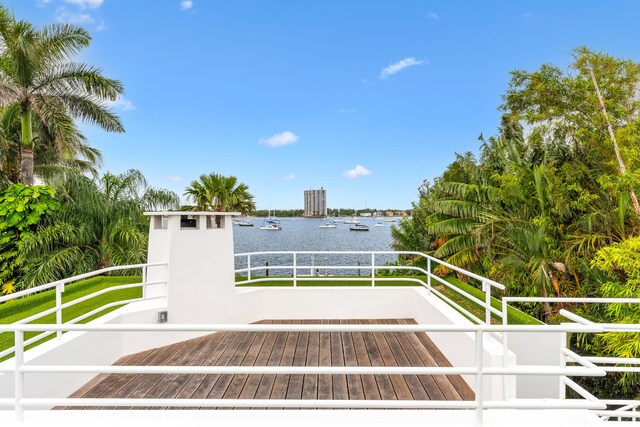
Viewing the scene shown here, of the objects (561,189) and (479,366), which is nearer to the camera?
(479,366)

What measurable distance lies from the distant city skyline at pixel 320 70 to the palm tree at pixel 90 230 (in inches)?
56.2

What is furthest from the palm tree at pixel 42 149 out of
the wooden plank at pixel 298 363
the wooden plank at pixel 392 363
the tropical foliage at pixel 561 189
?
the tropical foliage at pixel 561 189

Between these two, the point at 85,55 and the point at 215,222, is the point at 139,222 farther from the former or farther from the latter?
the point at 215,222

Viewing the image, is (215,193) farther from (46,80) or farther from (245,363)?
(245,363)

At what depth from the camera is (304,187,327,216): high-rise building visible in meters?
60.8

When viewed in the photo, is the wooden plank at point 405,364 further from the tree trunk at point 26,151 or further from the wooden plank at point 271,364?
the tree trunk at point 26,151

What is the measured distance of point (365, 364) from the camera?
439 cm

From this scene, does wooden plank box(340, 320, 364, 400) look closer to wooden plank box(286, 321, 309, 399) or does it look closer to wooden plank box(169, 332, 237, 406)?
wooden plank box(286, 321, 309, 399)

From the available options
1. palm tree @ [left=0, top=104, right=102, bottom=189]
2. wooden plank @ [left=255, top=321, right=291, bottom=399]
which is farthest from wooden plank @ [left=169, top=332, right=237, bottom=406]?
palm tree @ [left=0, top=104, right=102, bottom=189]

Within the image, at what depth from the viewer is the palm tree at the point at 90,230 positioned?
33.2 ft

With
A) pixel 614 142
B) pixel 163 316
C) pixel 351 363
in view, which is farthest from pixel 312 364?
pixel 614 142

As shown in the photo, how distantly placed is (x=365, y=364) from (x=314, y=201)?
→ 59.0m

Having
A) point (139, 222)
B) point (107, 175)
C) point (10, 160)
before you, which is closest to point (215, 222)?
point (139, 222)

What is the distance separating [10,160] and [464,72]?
21.8m
